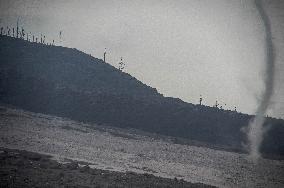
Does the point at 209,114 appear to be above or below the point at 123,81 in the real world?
below

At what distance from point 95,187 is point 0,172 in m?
5.17

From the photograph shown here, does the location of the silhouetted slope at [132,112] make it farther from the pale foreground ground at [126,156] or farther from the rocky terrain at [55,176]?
the rocky terrain at [55,176]

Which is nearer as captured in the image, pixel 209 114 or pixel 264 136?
pixel 264 136

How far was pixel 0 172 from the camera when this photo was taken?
16047mm

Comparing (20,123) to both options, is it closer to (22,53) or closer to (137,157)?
(137,157)

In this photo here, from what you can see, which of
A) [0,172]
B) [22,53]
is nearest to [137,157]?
[0,172]

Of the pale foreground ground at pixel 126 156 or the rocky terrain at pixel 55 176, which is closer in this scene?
the rocky terrain at pixel 55 176

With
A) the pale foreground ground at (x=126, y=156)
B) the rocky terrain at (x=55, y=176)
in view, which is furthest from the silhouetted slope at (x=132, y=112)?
the rocky terrain at (x=55, y=176)

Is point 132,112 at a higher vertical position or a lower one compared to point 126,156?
higher

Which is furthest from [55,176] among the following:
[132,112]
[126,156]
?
[132,112]

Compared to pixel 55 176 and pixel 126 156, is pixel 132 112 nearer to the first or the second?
pixel 126 156

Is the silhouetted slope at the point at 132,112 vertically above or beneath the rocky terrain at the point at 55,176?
above

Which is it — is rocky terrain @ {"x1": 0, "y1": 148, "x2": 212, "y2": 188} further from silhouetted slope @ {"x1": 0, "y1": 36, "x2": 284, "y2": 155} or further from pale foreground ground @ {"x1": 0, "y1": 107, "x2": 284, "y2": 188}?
silhouetted slope @ {"x1": 0, "y1": 36, "x2": 284, "y2": 155}

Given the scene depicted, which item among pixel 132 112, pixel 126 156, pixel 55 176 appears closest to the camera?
pixel 55 176
